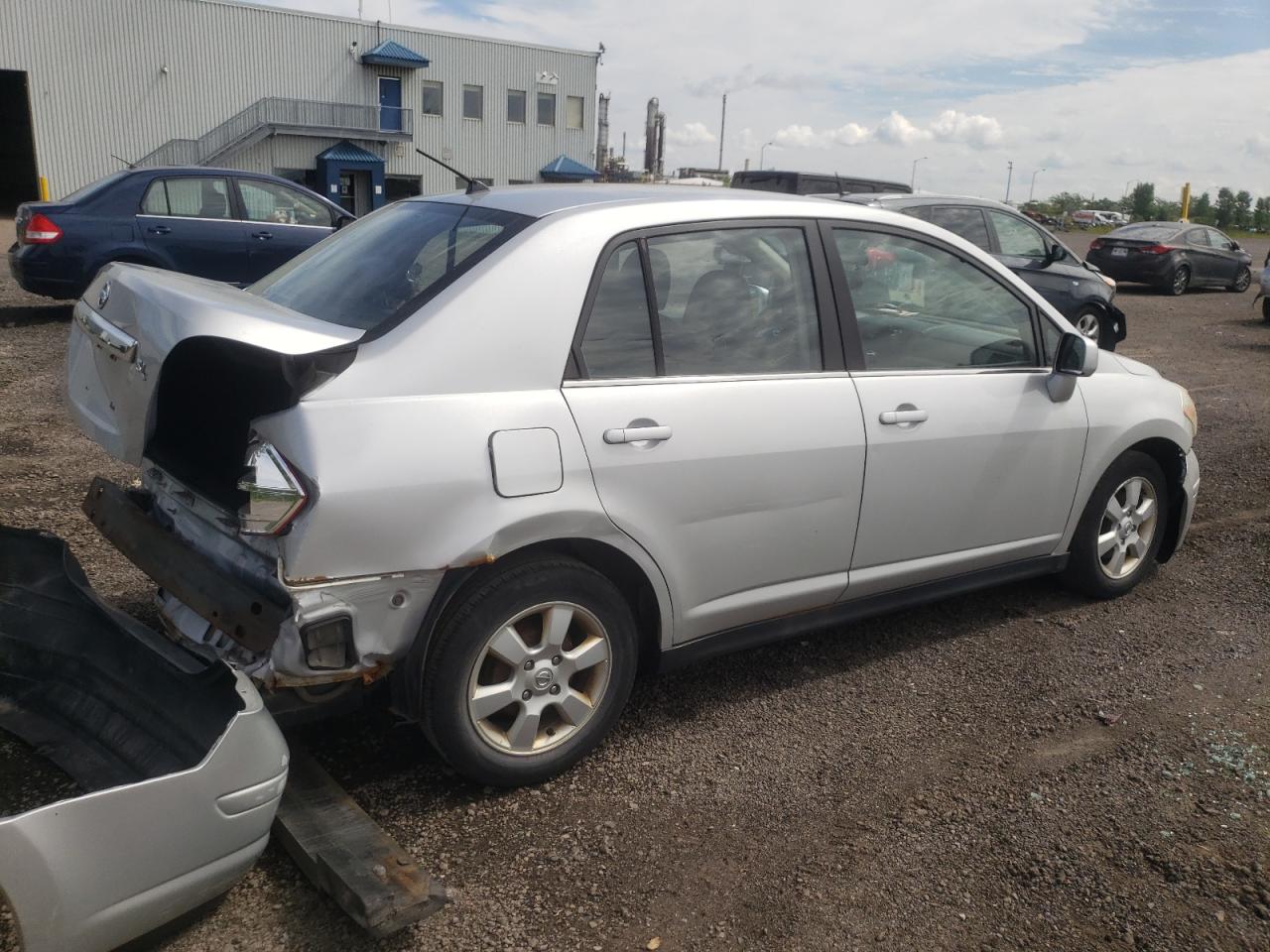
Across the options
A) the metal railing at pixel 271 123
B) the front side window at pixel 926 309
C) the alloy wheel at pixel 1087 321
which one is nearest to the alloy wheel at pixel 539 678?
the front side window at pixel 926 309

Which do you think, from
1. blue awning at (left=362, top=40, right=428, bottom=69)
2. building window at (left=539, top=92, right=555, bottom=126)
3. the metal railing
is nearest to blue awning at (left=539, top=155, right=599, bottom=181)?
A: building window at (left=539, top=92, right=555, bottom=126)

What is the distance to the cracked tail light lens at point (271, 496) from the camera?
8.30 feet

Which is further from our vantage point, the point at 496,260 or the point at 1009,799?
the point at 1009,799

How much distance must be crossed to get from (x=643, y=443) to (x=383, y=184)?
40.5 m

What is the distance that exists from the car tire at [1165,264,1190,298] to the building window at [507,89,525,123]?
29868mm

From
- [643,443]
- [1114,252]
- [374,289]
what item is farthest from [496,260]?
[1114,252]

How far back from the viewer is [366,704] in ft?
10.1

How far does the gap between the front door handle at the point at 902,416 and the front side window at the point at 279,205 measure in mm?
9208

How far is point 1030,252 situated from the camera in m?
11.5

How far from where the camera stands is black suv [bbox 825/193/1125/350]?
10.4m

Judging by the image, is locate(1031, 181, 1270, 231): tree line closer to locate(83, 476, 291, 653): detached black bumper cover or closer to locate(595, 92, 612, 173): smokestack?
locate(595, 92, 612, 173): smokestack

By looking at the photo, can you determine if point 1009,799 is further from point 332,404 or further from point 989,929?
point 332,404

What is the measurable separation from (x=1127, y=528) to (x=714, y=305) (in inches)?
97.4

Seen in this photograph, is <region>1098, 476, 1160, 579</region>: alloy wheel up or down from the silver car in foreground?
down
